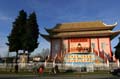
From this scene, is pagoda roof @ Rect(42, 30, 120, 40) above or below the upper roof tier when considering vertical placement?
below

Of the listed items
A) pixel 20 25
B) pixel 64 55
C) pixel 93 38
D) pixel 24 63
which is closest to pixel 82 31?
pixel 93 38

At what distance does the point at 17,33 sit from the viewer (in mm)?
50000

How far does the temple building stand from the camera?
50469mm

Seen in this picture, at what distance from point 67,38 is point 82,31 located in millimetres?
3953

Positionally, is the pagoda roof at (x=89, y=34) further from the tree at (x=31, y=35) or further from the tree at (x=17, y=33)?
the tree at (x=17, y=33)

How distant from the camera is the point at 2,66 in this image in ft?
139

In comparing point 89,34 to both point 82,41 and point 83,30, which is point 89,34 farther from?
point 82,41

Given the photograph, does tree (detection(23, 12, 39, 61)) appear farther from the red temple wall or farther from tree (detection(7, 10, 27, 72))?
the red temple wall

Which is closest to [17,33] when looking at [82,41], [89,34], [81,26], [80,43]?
[80,43]

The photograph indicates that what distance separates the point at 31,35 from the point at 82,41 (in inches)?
496

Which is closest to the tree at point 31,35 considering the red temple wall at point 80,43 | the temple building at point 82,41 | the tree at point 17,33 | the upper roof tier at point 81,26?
the tree at point 17,33

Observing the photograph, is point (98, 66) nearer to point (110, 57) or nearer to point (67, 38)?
point (110, 57)

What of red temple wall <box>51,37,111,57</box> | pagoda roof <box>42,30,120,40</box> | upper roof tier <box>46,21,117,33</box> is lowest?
red temple wall <box>51,37,111,57</box>

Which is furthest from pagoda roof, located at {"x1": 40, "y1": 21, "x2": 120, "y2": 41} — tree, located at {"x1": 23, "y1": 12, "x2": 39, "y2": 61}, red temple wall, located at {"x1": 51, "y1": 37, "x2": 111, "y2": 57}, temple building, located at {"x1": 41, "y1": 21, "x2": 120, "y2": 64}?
tree, located at {"x1": 23, "y1": 12, "x2": 39, "y2": 61}
